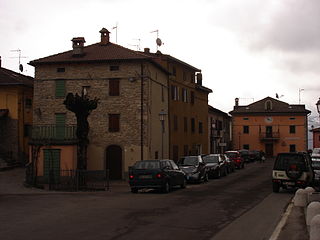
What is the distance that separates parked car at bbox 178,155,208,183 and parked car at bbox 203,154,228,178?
2.19 meters

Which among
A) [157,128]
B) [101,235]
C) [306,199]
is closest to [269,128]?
[157,128]

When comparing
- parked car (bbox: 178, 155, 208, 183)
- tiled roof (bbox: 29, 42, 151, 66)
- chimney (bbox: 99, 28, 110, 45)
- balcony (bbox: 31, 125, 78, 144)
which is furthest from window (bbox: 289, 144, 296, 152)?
balcony (bbox: 31, 125, 78, 144)

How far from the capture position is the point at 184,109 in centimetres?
4725

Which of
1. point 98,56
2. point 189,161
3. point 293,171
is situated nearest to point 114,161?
point 189,161

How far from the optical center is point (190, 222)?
526 inches

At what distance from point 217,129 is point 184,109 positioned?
19921mm

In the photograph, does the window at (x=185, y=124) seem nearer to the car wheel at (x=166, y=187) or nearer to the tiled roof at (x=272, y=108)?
the car wheel at (x=166, y=187)

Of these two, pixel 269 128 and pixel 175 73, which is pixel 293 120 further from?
pixel 175 73

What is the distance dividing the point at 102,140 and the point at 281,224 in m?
23.6

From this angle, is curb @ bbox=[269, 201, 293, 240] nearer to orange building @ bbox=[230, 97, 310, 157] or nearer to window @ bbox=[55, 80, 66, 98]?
window @ bbox=[55, 80, 66, 98]

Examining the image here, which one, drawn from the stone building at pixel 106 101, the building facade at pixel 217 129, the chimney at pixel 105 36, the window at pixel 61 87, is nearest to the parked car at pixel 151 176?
the stone building at pixel 106 101

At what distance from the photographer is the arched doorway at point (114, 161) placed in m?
34.8

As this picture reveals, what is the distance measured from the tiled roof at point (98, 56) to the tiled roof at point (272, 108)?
50109 millimetres

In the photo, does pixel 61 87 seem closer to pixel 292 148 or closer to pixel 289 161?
pixel 289 161
